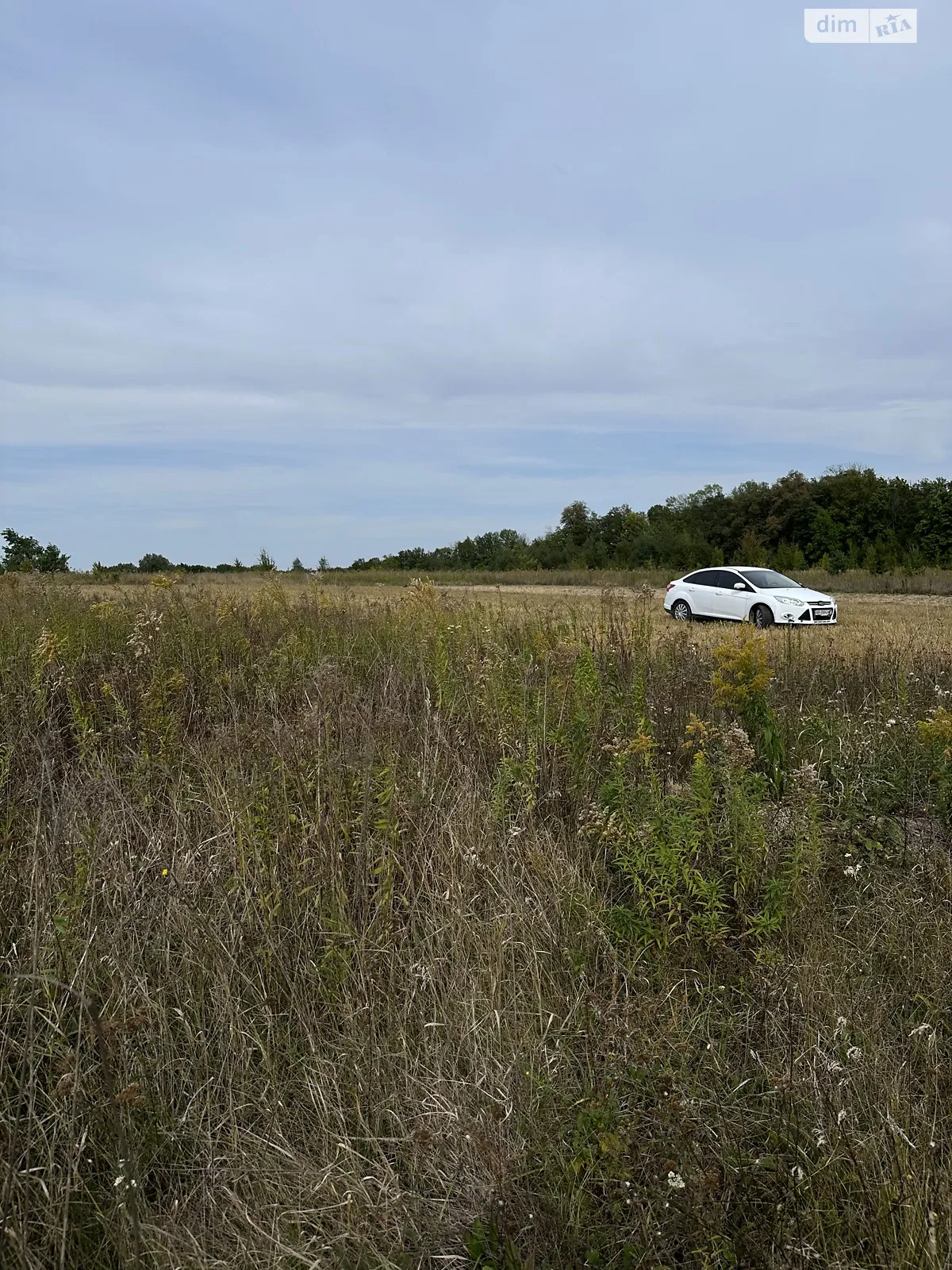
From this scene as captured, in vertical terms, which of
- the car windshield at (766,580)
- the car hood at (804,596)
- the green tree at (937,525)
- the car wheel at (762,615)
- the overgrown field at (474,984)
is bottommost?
the overgrown field at (474,984)

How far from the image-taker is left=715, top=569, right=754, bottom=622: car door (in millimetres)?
19797

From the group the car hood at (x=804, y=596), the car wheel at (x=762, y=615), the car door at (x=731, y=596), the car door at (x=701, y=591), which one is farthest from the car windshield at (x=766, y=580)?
the car door at (x=701, y=591)

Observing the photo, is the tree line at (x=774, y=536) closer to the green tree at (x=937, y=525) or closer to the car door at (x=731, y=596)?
the green tree at (x=937, y=525)

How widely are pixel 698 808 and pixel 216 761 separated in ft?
8.20

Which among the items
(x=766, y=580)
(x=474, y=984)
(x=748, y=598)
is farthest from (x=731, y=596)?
(x=474, y=984)

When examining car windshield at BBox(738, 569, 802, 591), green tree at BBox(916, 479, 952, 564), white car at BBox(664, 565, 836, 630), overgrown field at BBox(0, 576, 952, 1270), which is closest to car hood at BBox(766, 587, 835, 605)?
white car at BBox(664, 565, 836, 630)

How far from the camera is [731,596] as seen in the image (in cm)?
2022

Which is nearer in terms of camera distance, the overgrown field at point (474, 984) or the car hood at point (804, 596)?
the overgrown field at point (474, 984)

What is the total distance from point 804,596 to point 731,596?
1.85 metres

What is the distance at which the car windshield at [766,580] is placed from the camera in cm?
1964

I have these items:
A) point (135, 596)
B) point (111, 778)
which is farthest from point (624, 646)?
point (135, 596)

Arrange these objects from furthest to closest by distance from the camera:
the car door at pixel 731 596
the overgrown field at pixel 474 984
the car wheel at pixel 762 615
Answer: the car door at pixel 731 596
the car wheel at pixel 762 615
the overgrown field at pixel 474 984

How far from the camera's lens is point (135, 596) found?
9.59 meters

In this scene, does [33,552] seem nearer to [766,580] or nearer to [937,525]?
[766,580]
